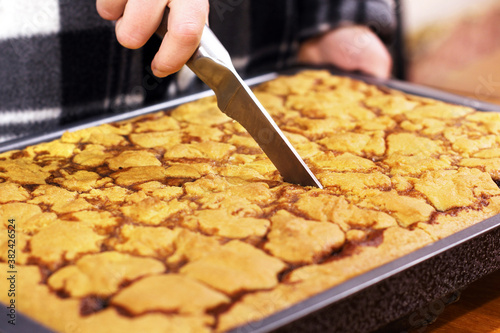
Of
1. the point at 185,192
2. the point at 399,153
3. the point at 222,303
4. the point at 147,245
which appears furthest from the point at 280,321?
the point at 399,153

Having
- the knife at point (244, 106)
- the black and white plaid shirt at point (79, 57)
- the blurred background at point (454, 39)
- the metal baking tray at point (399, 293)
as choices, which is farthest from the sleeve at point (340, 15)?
the blurred background at point (454, 39)

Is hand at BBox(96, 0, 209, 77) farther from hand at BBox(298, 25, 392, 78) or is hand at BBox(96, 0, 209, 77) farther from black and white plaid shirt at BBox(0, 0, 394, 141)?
hand at BBox(298, 25, 392, 78)

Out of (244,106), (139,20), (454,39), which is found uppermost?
(139,20)

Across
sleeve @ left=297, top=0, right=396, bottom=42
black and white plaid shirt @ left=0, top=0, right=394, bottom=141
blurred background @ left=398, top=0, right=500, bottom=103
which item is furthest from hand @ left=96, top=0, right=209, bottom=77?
blurred background @ left=398, top=0, right=500, bottom=103

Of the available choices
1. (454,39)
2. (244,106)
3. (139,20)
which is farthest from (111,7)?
(454,39)

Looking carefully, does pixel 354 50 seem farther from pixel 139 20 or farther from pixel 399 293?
pixel 399 293
